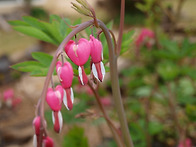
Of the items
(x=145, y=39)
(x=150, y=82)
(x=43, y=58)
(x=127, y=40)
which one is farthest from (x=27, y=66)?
(x=150, y=82)

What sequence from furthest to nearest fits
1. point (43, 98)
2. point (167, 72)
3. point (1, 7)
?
1. point (1, 7)
2. point (167, 72)
3. point (43, 98)

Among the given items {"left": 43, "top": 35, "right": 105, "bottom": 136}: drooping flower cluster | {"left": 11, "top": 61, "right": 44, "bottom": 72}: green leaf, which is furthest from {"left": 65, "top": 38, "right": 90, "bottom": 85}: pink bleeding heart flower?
{"left": 11, "top": 61, "right": 44, "bottom": 72}: green leaf

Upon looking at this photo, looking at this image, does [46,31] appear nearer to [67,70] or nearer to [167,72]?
[67,70]

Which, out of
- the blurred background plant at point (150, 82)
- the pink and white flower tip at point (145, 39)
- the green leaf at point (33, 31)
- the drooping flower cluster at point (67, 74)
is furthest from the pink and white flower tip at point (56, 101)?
the pink and white flower tip at point (145, 39)

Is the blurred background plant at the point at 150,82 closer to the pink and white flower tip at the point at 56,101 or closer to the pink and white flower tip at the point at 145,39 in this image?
the pink and white flower tip at the point at 145,39

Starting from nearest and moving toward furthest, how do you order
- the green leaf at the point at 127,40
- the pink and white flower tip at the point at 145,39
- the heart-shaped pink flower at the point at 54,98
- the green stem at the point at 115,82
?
the heart-shaped pink flower at the point at 54,98 < the green stem at the point at 115,82 < the green leaf at the point at 127,40 < the pink and white flower tip at the point at 145,39

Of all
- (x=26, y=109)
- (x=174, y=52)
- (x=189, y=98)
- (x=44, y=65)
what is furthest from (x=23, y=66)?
(x=26, y=109)

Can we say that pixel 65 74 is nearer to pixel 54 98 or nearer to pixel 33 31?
pixel 54 98

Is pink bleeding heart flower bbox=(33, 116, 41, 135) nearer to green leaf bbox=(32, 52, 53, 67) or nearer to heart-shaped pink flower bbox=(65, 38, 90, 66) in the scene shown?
heart-shaped pink flower bbox=(65, 38, 90, 66)
